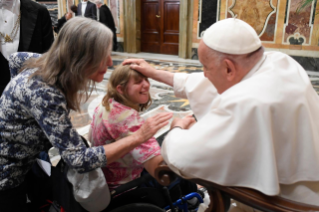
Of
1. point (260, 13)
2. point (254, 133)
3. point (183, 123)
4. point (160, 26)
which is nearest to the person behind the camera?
point (254, 133)

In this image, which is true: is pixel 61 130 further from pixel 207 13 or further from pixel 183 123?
pixel 207 13

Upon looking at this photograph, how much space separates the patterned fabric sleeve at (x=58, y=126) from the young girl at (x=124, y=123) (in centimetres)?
25

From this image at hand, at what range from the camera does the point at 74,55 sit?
130 centimetres

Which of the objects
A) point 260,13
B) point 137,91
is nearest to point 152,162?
point 137,91

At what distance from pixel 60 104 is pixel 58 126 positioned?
0.31 feet

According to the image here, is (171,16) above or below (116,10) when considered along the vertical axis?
below

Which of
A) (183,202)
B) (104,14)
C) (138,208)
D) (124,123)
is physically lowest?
(183,202)

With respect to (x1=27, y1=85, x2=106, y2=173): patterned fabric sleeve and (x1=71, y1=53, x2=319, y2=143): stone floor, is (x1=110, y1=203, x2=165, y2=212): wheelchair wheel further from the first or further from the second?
(x1=71, y1=53, x2=319, y2=143): stone floor

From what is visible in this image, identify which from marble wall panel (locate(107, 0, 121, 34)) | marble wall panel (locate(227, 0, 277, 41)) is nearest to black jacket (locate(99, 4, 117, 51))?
marble wall panel (locate(107, 0, 121, 34))

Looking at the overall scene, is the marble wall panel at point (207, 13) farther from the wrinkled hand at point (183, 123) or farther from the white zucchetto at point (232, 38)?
the wrinkled hand at point (183, 123)

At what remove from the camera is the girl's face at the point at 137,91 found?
1.59 meters

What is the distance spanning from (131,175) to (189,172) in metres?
0.61

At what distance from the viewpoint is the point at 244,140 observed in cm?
104

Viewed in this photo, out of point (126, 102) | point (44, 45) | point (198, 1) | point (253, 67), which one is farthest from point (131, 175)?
point (198, 1)
